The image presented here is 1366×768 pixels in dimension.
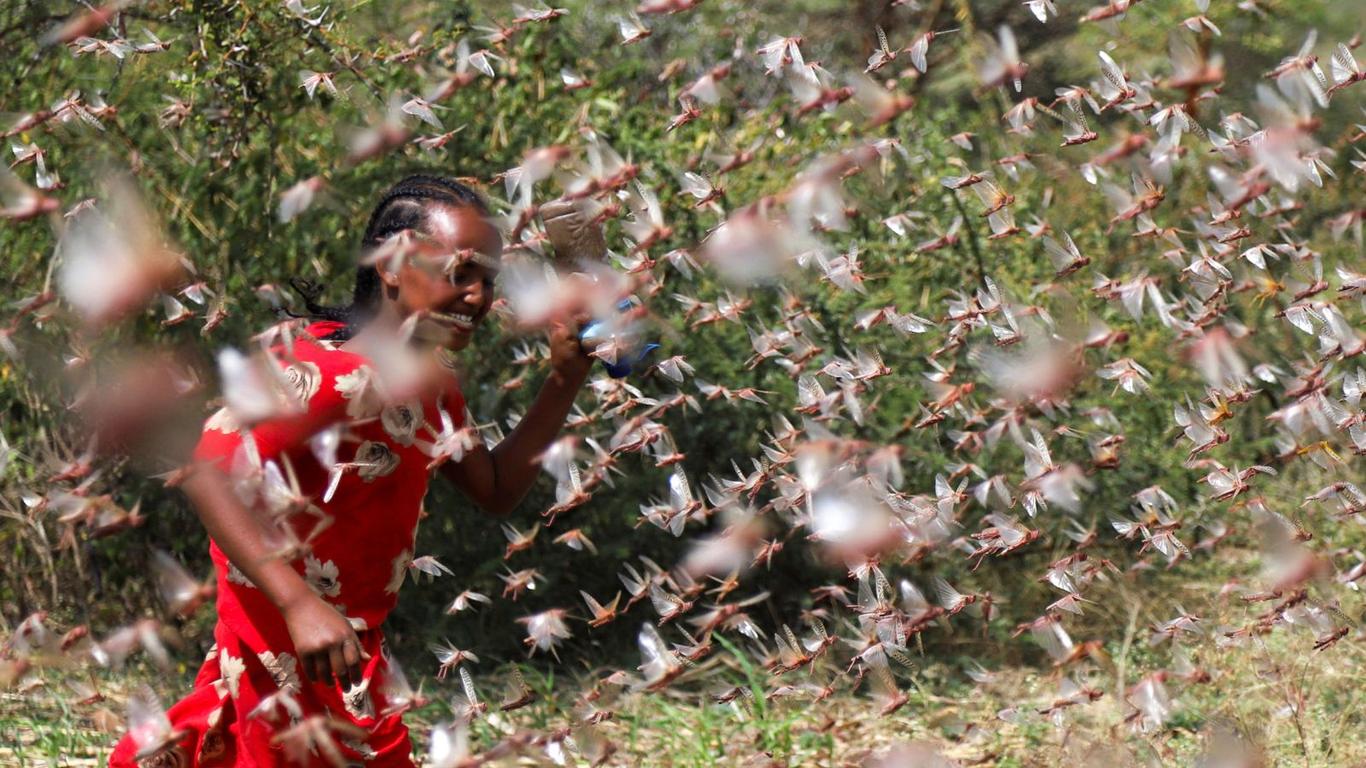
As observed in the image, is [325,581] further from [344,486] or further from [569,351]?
[569,351]

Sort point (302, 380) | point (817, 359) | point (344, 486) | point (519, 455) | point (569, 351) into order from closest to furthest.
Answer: point (302, 380) < point (344, 486) < point (569, 351) < point (519, 455) < point (817, 359)

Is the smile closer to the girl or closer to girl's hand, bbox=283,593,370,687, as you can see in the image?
the girl

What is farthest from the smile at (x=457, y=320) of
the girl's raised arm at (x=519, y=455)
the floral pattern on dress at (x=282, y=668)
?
the floral pattern on dress at (x=282, y=668)

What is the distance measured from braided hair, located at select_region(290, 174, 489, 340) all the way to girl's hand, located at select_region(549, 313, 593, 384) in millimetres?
246

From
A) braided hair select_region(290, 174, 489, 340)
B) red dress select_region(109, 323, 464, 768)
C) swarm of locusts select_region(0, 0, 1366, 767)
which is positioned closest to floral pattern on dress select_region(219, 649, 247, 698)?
red dress select_region(109, 323, 464, 768)

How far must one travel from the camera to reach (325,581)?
2451 millimetres

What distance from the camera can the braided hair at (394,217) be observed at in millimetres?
2570

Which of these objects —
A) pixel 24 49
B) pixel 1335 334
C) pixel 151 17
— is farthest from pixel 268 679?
pixel 24 49

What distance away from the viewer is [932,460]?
14.3 feet

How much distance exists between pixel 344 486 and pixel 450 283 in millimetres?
364

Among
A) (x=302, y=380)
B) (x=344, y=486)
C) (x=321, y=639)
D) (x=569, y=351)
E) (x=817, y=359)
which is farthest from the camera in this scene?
(x=817, y=359)

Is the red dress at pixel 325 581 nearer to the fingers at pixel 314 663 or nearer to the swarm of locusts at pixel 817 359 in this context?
the swarm of locusts at pixel 817 359

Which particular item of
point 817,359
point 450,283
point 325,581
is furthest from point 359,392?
point 817,359

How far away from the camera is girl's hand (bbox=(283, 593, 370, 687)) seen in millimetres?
2080
